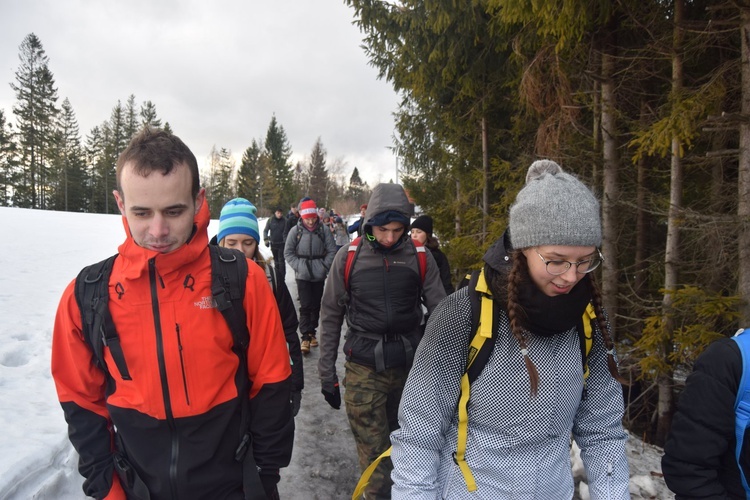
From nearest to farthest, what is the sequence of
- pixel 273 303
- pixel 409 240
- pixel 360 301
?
pixel 273 303, pixel 360 301, pixel 409 240

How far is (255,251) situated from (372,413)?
171 cm

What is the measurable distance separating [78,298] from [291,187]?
6164cm

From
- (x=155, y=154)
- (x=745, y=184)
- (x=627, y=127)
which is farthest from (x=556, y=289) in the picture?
(x=627, y=127)

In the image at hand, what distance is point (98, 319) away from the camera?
169 cm

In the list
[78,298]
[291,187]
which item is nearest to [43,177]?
[291,187]

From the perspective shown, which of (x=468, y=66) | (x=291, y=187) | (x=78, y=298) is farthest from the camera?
(x=291, y=187)

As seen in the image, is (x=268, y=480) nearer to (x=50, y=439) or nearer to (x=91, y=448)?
(x=91, y=448)

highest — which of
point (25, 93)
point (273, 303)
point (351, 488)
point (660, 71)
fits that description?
point (25, 93)

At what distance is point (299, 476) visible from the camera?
3.74 m

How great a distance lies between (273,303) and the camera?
6.47 ft

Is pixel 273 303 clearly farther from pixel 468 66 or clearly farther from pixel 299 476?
pixel 468 66

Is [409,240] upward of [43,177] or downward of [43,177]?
downward

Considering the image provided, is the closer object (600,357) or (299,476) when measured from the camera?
(600,357)

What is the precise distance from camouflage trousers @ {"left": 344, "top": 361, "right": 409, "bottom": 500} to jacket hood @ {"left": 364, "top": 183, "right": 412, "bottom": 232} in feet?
3.96
